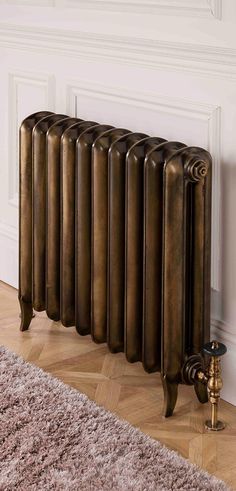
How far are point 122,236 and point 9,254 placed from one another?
119cm

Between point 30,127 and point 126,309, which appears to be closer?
point 126,309

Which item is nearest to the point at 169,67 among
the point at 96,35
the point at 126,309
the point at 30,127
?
Answer: the point at 96,35

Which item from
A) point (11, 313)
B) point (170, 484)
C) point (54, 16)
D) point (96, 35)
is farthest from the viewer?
point (11, 313)

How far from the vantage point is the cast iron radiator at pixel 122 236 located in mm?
2584

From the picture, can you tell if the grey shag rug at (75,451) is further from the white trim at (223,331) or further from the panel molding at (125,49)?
the panel molding at (125,49)

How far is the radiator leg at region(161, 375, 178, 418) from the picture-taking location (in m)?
2.66

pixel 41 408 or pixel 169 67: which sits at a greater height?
pixel 169 67

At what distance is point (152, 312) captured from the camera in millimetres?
2684

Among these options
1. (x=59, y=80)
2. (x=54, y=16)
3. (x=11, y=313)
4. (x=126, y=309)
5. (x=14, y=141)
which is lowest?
(x=11, y=313)

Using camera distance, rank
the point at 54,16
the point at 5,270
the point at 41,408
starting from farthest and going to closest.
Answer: the point at 5,270
the point at 54,16
the point at 41,408

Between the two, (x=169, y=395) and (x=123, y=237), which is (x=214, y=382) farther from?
(x=123, y=237)

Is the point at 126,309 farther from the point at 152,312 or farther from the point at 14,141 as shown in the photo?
the point at 14,141

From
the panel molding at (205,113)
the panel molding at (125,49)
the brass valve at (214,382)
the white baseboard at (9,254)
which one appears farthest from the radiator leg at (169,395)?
the white baseboard at (9,254)

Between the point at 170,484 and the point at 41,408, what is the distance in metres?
0.58
